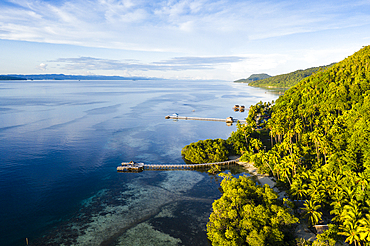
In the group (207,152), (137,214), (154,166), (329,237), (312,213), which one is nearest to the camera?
(329,237)

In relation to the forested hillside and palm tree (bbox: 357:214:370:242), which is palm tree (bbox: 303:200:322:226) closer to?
the forested hillside

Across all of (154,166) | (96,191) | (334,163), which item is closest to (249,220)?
(334,163)

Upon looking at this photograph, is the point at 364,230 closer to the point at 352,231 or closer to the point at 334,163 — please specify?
the point at 352,231

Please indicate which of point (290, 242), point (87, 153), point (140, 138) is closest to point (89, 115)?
point (140, 138)

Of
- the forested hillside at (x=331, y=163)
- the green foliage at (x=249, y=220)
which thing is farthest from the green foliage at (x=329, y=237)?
the green foliage at (x=249, y=220)

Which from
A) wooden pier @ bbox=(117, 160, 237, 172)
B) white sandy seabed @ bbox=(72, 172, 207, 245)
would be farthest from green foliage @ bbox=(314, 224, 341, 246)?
wooden pier @ bbox=(117, 160, 237, 172)

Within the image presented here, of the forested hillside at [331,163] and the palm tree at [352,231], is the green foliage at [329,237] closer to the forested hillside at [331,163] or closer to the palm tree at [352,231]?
the forested hillside at [331,163]

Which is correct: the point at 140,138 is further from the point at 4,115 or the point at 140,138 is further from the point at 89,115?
the point at 4,115
